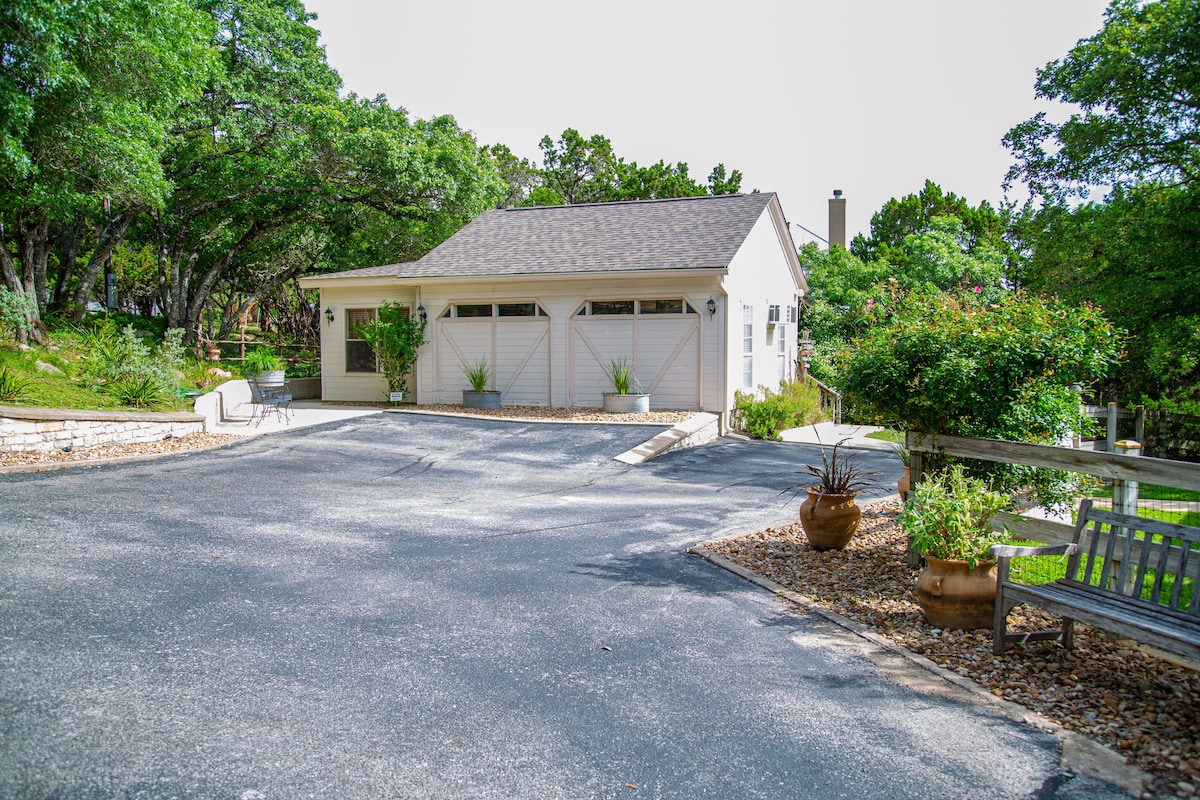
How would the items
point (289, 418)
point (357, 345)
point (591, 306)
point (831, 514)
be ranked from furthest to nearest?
point (357, 345)
point (591, 306)
point (289, 418)
point (831, 514)

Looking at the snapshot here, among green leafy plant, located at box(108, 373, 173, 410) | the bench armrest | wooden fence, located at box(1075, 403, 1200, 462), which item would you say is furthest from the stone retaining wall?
wooden fence, located at box(1075, 403, 1200, 462)

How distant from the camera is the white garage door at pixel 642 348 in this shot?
53.7 feet

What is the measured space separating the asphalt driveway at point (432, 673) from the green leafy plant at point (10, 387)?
399 cm

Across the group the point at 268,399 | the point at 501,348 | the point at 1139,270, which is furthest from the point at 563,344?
the point at 1139,270

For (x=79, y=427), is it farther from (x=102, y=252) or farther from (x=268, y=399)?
(x=102, y=252)

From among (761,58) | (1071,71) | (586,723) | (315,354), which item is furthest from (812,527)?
(315,354)

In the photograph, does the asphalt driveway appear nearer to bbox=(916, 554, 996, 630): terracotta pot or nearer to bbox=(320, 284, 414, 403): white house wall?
bbox=(916, 554, 996, 630): terracotta pot

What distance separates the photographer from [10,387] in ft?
38.4

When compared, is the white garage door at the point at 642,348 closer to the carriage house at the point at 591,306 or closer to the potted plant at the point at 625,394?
the carriage house at the point at 591,306

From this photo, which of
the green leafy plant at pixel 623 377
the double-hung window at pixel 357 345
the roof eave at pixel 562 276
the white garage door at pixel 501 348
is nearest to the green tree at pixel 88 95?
the double-hung window at pixel 357 345

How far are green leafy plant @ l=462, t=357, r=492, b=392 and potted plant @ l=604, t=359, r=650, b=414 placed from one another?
114 inches

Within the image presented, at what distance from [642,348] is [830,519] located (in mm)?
10071

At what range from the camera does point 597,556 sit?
6930 mm

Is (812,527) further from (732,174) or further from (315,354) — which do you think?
(732,174)
